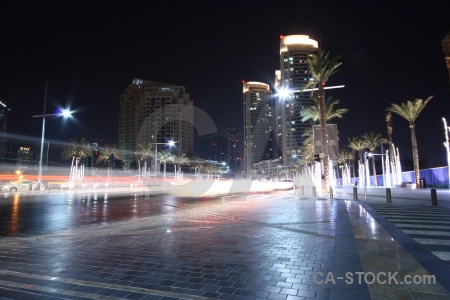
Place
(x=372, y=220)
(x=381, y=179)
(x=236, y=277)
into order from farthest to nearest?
(x=381, y=179)
(x=372, y=220)
(x=236, y=277)

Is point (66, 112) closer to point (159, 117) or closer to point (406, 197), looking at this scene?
point (406, 197)

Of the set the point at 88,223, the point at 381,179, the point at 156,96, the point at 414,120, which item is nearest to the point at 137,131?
the point at 156,96

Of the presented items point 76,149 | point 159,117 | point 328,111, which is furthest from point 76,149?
point 159,117

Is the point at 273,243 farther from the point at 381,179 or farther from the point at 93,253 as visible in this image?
the point at 381,179

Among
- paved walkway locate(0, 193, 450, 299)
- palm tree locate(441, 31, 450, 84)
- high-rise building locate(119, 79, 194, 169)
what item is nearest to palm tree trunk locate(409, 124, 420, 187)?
palm tree locate(441, 31, 450, 84)

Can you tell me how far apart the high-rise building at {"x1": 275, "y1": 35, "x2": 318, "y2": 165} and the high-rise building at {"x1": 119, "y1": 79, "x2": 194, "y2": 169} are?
53527 millimetres

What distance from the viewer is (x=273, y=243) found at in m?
7.55

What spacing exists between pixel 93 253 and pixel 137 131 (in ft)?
529

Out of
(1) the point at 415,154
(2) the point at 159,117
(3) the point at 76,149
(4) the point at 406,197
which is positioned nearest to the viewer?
(4) the point at 406,197

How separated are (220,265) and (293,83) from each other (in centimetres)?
16716

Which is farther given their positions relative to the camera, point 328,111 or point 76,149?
point 76,149

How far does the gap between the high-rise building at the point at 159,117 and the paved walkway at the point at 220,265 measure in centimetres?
13944

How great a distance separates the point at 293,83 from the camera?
538ft

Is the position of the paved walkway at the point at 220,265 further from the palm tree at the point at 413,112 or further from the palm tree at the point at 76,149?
the palm tree at the point at 76,149
